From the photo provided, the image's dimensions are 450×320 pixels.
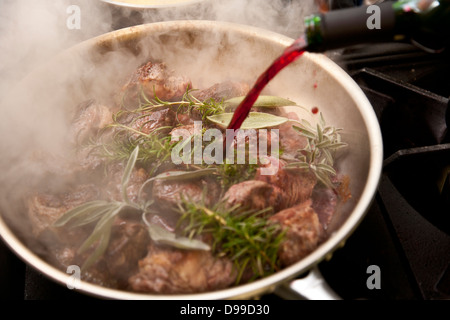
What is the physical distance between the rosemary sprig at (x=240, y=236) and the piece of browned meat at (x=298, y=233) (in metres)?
0.03

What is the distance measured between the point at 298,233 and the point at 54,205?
34.8 inches

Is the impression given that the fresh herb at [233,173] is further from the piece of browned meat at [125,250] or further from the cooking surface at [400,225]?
the cooking surface at [400,225]

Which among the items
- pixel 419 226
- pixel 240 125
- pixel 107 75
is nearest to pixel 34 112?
pixel 107 75

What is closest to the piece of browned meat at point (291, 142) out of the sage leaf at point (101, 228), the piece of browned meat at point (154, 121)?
the piece of browned meat at point (154, 121)

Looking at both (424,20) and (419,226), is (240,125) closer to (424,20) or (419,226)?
(424,20)

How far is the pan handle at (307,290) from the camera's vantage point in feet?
3.57

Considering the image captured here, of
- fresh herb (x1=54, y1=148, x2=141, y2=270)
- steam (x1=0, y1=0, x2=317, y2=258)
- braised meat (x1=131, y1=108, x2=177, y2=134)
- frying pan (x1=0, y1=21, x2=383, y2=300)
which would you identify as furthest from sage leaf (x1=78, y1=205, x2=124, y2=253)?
braised meat (x1=131, y1=108, x2=177, y2=134)

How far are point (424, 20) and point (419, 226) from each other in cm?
82

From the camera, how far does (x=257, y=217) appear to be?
51.7 inches

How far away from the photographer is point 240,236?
1.18 m

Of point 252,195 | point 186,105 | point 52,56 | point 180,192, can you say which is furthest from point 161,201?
point 52,56

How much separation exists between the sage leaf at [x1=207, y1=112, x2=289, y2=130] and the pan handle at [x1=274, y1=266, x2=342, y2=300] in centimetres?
65
